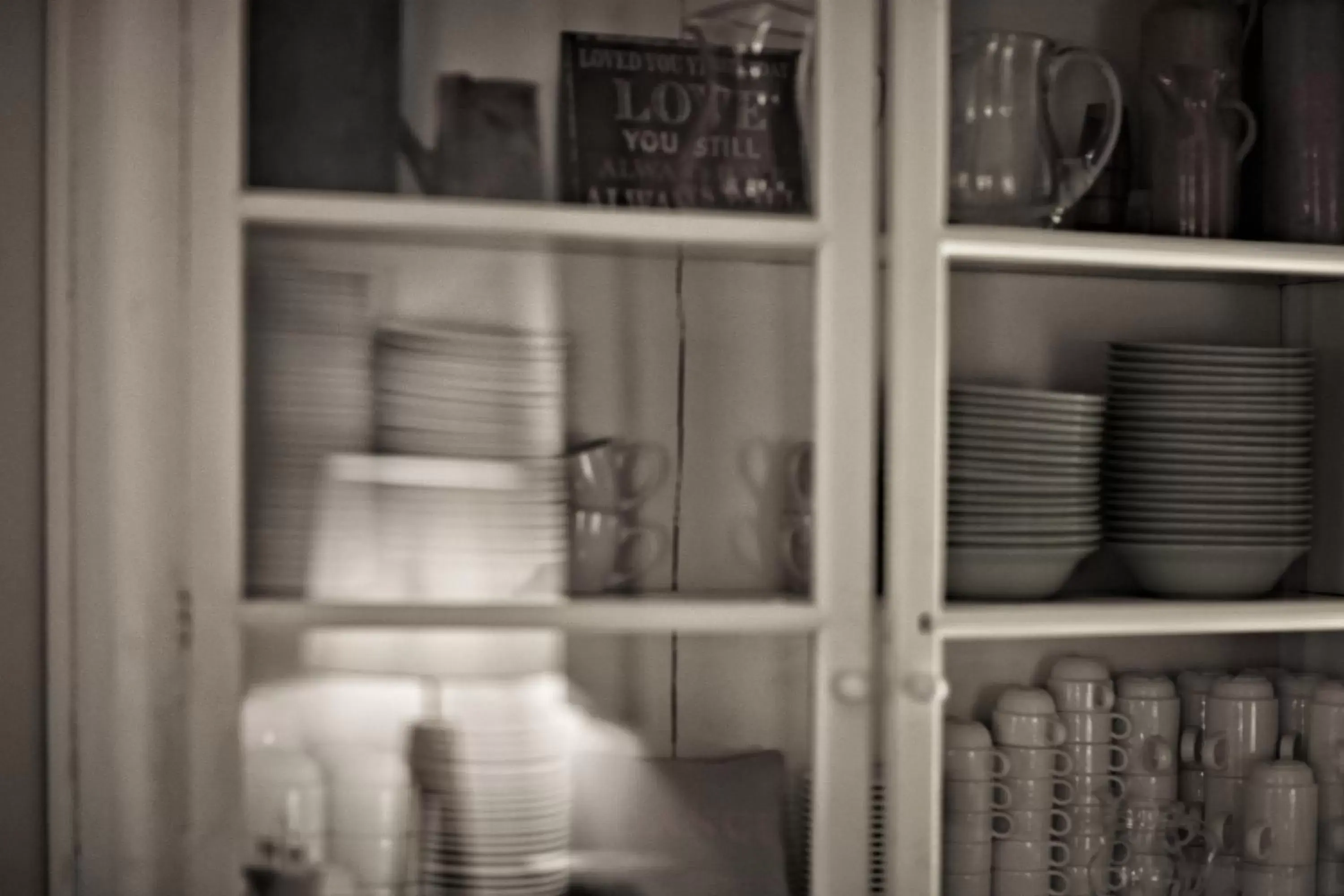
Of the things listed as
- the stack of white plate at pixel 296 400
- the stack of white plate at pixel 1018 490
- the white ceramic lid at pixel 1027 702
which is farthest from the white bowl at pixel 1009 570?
the stack of white plate at pixel 296 400

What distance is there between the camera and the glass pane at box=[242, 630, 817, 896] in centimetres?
114

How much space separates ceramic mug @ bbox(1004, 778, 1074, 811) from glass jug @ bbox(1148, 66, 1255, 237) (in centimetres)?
51

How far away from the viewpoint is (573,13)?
1208 mm

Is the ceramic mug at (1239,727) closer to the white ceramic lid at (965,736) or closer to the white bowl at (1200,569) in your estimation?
the white bowl at (1200,569)

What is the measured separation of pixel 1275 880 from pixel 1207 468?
Result: 40cm

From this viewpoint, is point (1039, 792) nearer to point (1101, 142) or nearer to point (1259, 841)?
point (1259, 841)

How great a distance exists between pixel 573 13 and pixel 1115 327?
0.61 metres

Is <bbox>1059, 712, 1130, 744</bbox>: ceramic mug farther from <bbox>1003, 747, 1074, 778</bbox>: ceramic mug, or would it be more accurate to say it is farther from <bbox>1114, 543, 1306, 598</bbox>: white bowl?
<bbox>1114, 543, 1306, 598</bbox>: white bowl

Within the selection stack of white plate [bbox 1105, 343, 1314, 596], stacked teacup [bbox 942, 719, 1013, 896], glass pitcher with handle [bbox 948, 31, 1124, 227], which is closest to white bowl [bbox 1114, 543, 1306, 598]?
stack of white plate [bbox 1105, 343, 1314, 596]

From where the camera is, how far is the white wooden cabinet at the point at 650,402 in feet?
3.64

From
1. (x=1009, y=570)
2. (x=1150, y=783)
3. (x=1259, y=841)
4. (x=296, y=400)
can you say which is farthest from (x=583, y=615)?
(x=1259, y=841)

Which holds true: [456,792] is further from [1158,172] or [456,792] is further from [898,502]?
[1158,172]

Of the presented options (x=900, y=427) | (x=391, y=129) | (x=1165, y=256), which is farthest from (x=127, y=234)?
(x=1165, y=256)

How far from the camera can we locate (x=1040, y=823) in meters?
1.35
